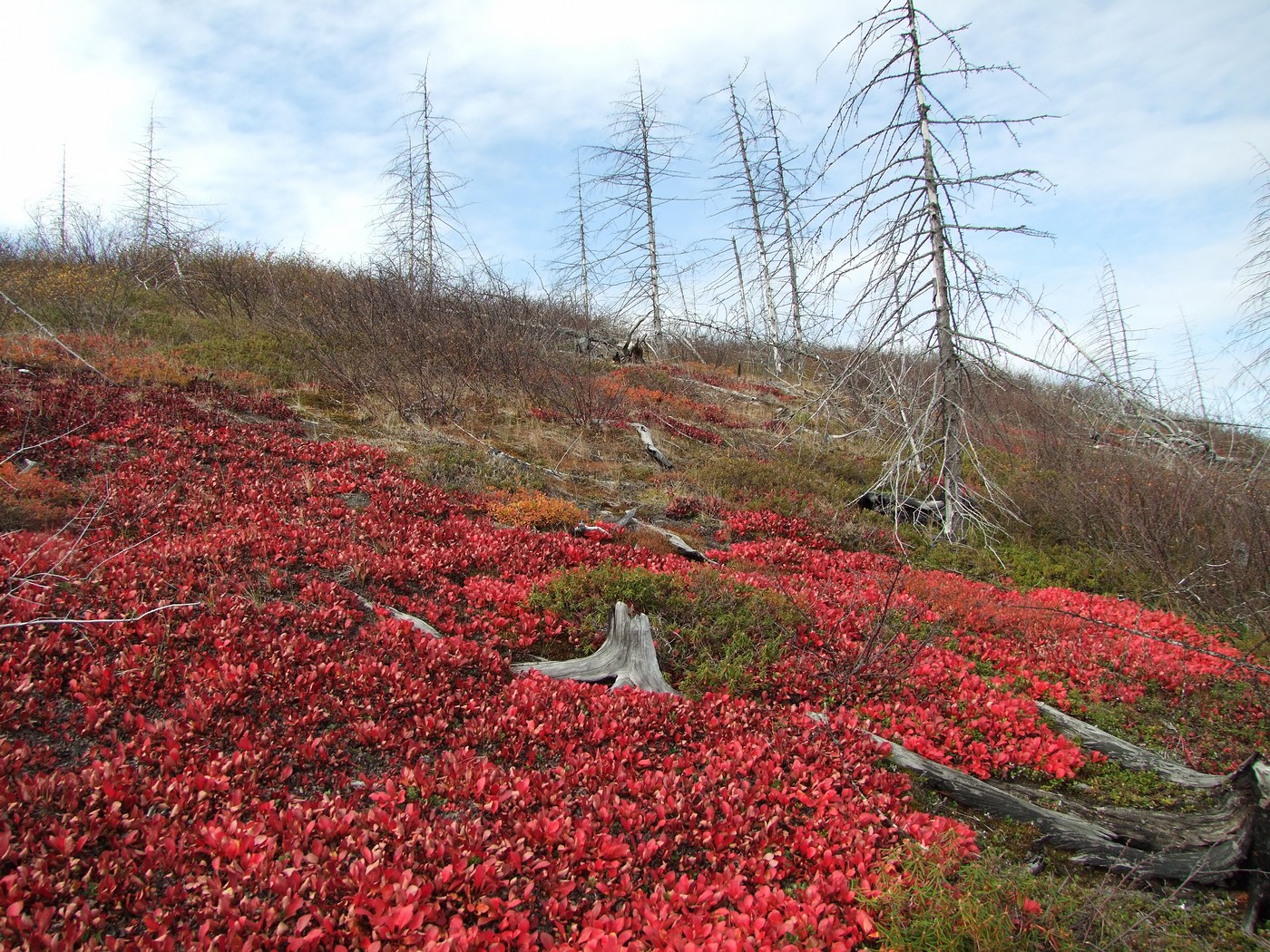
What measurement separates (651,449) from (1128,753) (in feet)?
32.8

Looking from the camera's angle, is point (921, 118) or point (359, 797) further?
point (921, 118)

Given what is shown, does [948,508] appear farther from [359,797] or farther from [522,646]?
[359,797]

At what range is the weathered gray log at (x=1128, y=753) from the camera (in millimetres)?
5047

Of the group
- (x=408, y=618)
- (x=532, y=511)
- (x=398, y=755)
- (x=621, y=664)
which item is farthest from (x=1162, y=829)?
(x=532, y=511)

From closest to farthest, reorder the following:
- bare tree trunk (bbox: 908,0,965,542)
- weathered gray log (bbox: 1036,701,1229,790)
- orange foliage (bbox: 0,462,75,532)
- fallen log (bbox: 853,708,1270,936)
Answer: fallen log (bbox: 853,708,1270,936), weathered gray log (bbox: 1036,701,1229,790), orange foliage (bbox: 0,462,75,532), bare tree trunk (bbox: 908,0,965,542)

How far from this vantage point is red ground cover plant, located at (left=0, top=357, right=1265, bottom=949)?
2.94 m

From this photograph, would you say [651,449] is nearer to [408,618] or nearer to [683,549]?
[683,549]

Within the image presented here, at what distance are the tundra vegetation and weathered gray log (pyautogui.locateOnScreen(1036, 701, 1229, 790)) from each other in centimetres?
6

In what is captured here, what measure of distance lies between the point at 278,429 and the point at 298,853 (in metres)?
8.54

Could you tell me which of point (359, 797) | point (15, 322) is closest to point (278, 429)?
point (15, 322)

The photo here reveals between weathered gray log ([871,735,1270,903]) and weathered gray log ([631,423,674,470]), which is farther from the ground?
weathered gray log ([631,423,674,470])

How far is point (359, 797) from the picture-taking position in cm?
361

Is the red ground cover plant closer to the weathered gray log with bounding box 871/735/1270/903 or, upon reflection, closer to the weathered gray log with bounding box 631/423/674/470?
the weathered gray log with bounding box 871/735/1270/903

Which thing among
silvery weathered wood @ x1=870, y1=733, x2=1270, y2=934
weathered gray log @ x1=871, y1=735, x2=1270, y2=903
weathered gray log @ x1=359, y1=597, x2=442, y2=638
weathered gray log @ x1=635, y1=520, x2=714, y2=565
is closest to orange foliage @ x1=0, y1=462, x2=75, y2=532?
weathered gray log @ x1=359, y1=597, x2=442, y2=638
